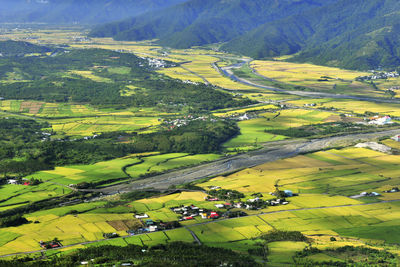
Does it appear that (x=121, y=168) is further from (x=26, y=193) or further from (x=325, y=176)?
(x=325, y=176)

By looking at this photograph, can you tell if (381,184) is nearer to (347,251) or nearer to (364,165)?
(364,165)

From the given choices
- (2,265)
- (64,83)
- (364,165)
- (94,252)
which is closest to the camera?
(2,265)

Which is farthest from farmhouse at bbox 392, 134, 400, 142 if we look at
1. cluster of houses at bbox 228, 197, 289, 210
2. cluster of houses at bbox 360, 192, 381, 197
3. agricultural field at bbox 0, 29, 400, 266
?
cluster of houses at bbox 228, 197, 289, 210

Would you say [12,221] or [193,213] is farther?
[193,213]

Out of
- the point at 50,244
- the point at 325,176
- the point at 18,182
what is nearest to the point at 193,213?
the point at 50,244

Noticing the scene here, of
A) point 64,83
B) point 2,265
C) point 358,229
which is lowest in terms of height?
point 358,229

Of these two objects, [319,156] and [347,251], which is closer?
[347,251]

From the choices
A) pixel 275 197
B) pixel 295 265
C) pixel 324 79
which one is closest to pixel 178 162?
pixel 275 197
